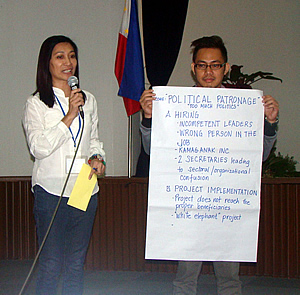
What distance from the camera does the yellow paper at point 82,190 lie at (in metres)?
1.69

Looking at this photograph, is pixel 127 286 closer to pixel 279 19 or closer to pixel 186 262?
pixel 186 262

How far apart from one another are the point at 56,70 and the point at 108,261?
178 cm

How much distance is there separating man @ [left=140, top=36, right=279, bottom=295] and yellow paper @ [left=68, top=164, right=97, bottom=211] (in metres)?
0.29

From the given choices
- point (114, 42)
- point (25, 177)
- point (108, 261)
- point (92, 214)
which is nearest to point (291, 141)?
point (114, 42)

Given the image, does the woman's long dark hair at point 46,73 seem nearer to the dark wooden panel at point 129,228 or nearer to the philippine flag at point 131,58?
the dark wooden panel at point 129,228

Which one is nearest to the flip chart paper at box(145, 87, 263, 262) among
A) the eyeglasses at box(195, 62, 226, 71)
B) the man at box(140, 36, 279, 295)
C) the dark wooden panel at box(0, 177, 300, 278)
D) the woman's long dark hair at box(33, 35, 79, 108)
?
the man at box(140, 36, 279, 295)

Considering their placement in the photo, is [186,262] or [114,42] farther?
[114,42]

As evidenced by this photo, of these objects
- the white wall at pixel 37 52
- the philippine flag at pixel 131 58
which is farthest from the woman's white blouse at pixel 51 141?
the white wall at pixel 37 52

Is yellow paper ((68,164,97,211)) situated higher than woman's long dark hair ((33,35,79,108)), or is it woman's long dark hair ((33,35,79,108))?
woman's long dark hair ((33,35,79,108))

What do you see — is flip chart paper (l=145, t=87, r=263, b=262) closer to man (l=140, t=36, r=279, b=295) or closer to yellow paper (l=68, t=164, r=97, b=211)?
man (l=140, t=36, r=279, b=295)

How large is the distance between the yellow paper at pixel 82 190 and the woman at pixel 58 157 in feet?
0.13

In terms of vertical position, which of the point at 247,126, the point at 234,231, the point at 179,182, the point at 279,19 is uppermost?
the point at 279,19

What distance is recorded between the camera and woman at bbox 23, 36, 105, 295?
66.1 inches

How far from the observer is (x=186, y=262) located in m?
1.73
